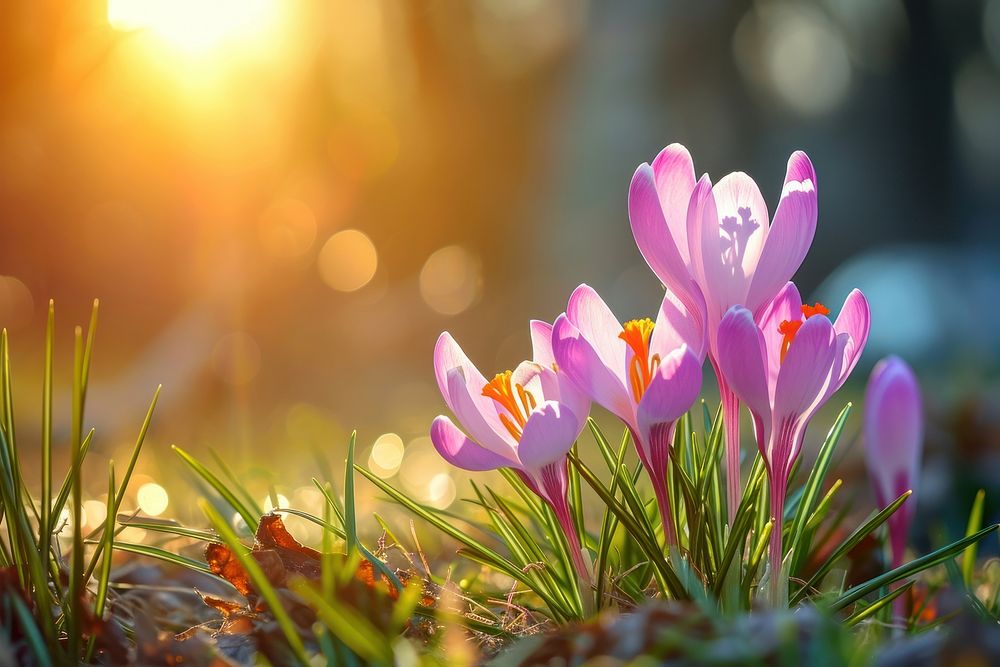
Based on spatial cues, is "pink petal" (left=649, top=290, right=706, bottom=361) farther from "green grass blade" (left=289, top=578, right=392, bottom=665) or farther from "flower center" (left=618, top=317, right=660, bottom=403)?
"green grass blade" (left=289, top=578, right=392, bottom=665)

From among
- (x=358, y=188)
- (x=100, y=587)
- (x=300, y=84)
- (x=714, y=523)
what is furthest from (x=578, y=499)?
(x=358, y=188)

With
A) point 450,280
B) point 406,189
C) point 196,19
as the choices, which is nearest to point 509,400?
point 196,19

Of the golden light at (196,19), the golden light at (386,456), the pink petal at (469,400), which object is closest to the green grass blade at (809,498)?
the pink petal at (469,400)

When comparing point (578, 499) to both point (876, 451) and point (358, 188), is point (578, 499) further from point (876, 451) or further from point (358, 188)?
point (358, 188)

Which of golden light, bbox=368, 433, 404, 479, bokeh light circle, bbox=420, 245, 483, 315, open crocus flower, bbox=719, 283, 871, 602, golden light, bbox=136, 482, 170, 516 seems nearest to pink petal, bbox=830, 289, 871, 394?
open crocus flower, bbox=719, 283, 871, 602

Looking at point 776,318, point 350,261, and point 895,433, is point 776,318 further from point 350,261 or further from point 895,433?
point 350,261

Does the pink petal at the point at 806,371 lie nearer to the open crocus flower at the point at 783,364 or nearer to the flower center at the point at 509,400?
the open crocus flower at the point at 783,364
